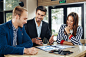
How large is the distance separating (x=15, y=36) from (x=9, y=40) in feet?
0.44

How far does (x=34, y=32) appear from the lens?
2.54m

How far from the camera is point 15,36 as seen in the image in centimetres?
181

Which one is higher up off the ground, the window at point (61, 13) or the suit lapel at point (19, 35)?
the window at point (61, 13)

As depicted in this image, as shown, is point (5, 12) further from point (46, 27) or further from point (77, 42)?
point (77, 42)

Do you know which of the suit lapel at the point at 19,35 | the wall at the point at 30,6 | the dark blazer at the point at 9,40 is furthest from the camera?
the wall at the point at 30,6

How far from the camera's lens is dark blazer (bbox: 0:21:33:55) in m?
1.51

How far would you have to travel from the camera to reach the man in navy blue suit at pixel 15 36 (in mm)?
1512

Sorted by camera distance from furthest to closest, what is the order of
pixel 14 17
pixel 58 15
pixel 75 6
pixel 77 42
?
1. pixel 58 15
2. pixel 75 6
3. pixel 77 42
4. pixel 14 17

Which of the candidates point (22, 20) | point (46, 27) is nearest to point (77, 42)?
point (46, 27)

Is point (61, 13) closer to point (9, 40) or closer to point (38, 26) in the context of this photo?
point (38, 26)

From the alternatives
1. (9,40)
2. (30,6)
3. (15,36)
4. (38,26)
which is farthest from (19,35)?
(30,6)

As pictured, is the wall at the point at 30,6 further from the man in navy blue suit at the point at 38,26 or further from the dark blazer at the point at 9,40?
the dark blazer at the point at 9,40

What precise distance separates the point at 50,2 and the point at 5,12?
7.43ft

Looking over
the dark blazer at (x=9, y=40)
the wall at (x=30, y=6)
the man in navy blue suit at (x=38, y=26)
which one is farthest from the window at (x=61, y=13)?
the dark blazer at (x=9, y=40)
